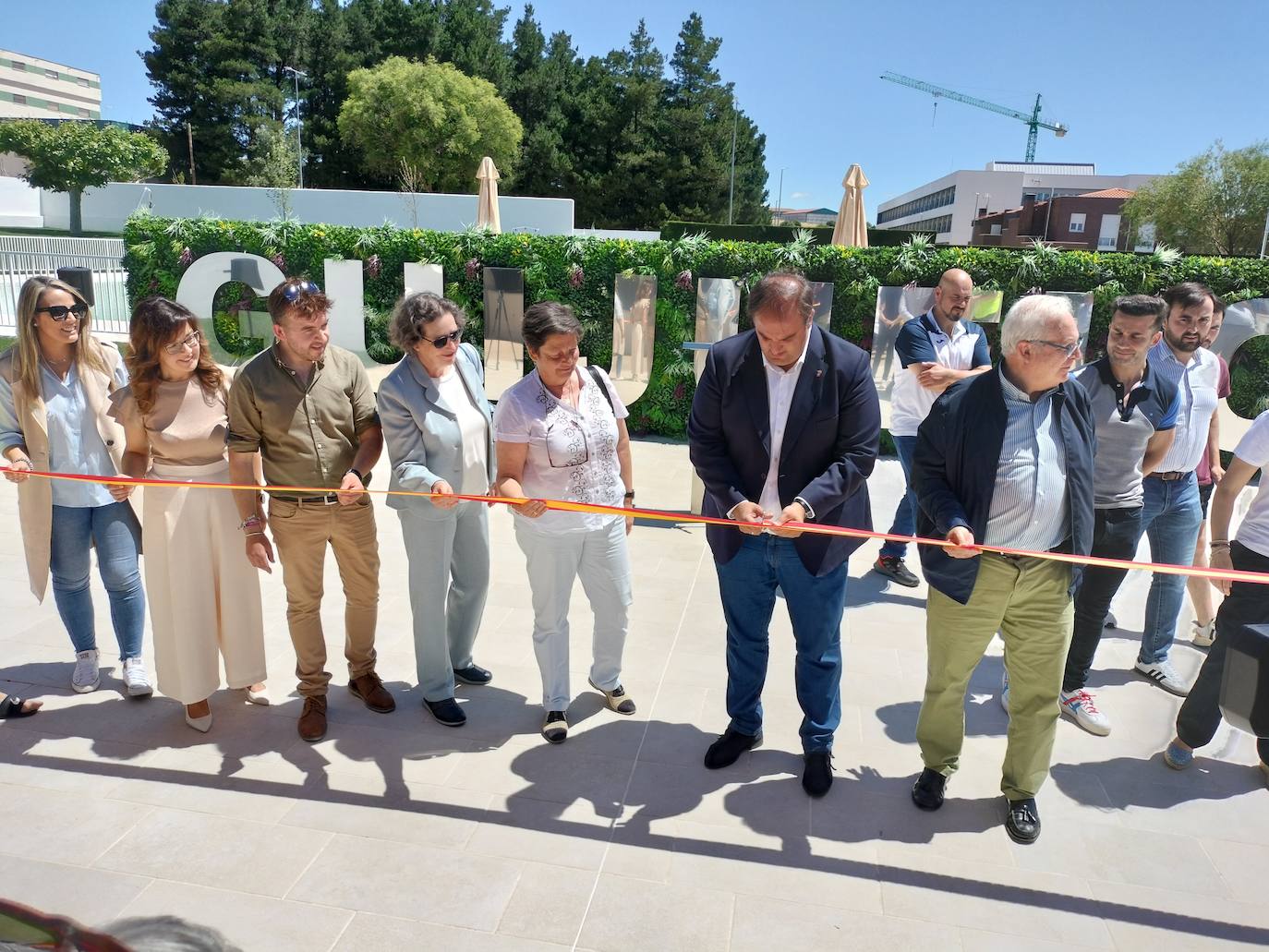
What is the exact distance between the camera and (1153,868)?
298 centimetres

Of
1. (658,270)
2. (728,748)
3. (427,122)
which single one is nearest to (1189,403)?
(728,748)

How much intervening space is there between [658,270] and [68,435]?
7.18 metres

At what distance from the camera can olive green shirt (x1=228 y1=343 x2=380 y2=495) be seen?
11.3 feet

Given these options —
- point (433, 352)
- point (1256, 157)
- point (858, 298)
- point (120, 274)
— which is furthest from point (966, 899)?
point (1256, 157)

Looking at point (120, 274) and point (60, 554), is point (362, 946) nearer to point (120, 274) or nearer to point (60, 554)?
point (60, 554)

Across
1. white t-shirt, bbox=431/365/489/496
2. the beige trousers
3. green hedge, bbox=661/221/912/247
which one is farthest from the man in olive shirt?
green hedge, bbox=661/221/912/247

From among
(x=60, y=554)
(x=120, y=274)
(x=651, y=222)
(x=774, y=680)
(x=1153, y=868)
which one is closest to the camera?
(x=1153, y=868)

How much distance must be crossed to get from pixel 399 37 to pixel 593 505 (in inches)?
2241

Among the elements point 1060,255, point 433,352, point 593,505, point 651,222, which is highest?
point 651,222

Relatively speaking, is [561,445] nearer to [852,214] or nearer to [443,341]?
[443,341]

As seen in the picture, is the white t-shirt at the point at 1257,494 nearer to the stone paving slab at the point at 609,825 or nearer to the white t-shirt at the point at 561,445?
the stone paving slab at the point at 609,825

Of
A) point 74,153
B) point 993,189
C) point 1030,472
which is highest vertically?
point 993,189

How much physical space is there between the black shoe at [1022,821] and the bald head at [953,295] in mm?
2831

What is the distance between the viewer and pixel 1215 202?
48656 millimetres
